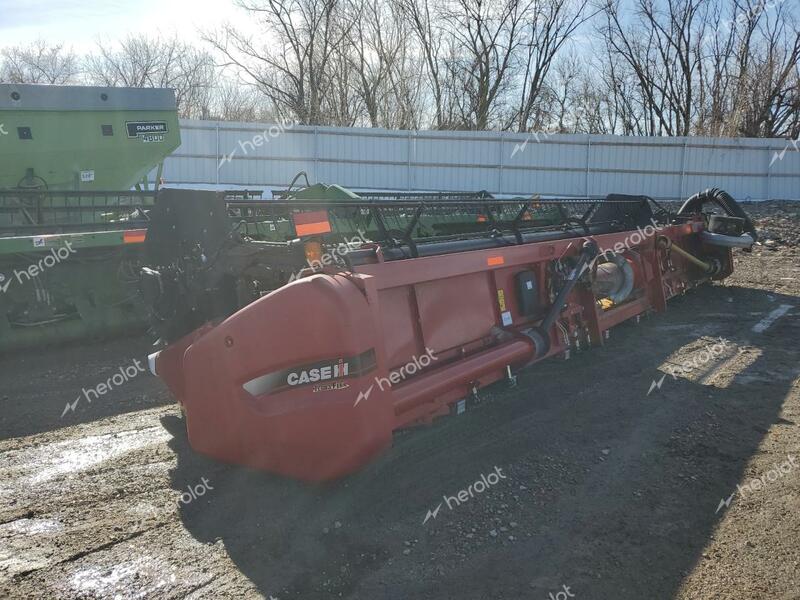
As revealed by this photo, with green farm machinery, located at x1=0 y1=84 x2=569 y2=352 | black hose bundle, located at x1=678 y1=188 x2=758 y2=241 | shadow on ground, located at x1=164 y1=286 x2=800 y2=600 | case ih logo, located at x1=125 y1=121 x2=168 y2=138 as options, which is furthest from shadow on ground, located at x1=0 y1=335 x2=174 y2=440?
black hose bundle, located at x1=678 y1=188 x2=758 y2=241

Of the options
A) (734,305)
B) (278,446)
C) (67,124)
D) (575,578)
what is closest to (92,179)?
(67,124)

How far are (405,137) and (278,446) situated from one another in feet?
52.5

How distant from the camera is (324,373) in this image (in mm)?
2887

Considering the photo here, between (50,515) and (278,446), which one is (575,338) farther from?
(50,515)

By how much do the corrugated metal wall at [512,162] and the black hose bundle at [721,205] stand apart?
10.2 meters

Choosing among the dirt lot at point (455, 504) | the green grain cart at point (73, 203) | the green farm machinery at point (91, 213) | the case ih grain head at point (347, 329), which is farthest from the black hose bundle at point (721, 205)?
the green grain cart at point (73, 203)

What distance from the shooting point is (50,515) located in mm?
2963

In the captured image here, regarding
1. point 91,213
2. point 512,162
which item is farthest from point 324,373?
point 512,162

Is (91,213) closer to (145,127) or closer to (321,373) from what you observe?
(145,127)

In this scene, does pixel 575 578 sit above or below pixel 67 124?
below

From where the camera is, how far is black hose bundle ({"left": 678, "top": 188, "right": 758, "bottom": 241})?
7.74 metres

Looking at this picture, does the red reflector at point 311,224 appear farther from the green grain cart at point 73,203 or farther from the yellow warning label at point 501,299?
the green grain cart at point 73,203

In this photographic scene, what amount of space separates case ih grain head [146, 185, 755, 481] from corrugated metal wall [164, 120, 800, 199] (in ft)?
43.7

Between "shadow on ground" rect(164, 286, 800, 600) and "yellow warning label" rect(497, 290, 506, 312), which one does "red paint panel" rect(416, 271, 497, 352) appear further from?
"shadow on ground" rect(164, 286, 800, 600)
